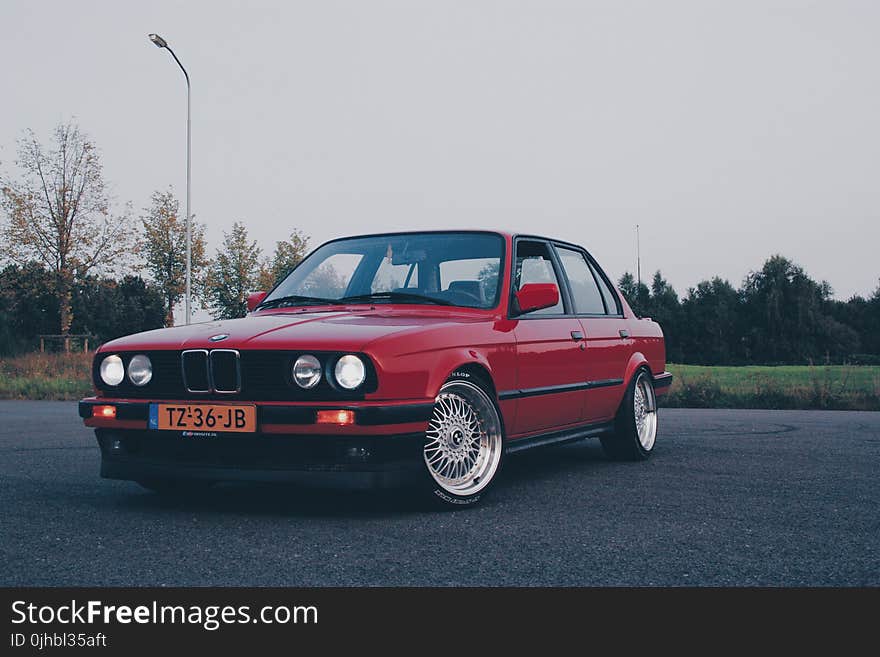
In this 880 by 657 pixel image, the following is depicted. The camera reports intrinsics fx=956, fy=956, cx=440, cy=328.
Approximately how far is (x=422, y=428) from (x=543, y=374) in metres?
1.36

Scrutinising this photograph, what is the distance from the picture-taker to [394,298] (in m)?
5.70

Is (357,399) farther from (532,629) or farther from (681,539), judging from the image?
(532,629)

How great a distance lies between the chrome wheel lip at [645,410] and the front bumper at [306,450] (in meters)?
3.02

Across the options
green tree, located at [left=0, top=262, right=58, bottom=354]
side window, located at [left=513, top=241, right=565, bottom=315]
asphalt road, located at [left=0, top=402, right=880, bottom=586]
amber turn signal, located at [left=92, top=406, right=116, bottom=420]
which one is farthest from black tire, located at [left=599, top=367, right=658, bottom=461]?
green tree, located at [left=0, top=262, right=58, bottom=354]

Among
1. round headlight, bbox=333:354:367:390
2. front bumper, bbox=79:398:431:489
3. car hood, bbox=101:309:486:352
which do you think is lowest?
front bumper, bbox=79:398:431:489

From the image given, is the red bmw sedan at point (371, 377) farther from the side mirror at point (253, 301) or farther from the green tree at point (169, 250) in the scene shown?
the green tree at point (169, 250)

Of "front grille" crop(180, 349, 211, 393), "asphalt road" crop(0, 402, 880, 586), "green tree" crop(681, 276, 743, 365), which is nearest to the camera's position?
"asphalt road" crop(0, 402, 880, 586)

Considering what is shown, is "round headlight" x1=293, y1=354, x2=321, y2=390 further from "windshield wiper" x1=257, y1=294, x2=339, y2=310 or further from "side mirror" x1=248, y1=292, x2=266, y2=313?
"side mirror" x1=248, y1=292, x2=266, y2=313

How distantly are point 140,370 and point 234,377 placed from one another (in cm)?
62

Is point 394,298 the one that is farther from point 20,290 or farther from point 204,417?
point 20,290

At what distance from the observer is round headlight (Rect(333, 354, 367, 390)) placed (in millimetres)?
4480

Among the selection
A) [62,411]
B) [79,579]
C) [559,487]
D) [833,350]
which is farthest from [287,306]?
[833,350]

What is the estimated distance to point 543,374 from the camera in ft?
19.0

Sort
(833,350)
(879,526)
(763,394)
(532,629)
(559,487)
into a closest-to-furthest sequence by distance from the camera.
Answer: (532,629) → (879,526) → (559,487) → (763,394) → (833,350)
